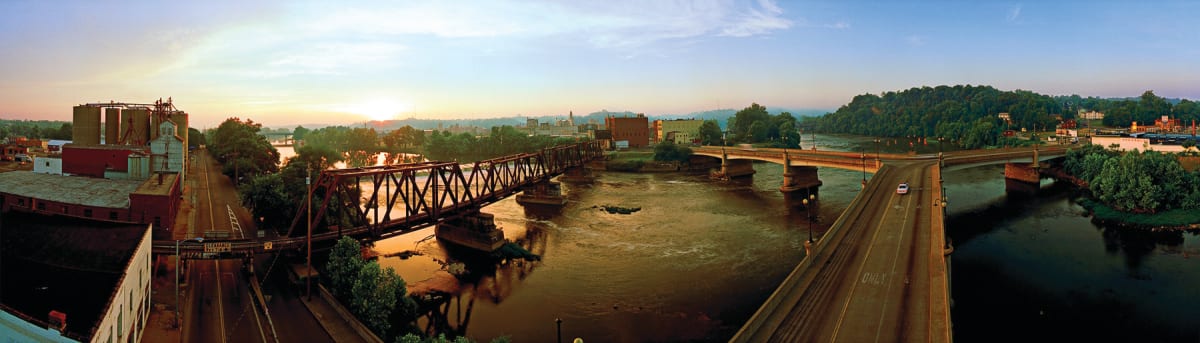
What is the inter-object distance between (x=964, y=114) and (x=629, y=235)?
7538 inches

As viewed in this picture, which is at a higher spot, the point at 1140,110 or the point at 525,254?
the point at 1140,110

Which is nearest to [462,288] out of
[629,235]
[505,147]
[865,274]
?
[629,235]

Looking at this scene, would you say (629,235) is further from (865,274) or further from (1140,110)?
(1140,110)

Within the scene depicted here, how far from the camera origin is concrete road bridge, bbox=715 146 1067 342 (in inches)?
825

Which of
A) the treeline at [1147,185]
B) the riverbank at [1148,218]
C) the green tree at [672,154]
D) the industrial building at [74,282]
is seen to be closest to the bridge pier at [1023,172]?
the treeline at [1147,185]

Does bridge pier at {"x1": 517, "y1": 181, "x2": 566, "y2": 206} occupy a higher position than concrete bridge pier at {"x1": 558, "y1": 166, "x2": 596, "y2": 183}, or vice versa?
concrete bridge pier at {"x1": 558, "y1": 166, "x2": 596, "y2": 183}

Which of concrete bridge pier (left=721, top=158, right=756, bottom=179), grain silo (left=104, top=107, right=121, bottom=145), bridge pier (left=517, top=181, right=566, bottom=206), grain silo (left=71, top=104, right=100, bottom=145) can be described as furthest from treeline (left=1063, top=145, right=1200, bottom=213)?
grain silo (left=104, top=107, right=121, bottom=145)

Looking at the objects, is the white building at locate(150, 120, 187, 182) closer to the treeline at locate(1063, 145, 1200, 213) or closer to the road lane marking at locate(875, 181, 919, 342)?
the road lane marking at locate(875, 181, 919, 342)

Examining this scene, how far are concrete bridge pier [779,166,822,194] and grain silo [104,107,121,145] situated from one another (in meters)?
81.2

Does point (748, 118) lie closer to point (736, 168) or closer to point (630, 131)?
point (630, 131)

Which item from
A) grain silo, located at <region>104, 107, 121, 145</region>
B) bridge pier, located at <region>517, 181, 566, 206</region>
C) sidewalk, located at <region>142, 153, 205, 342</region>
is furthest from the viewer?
bridge pier, located at <region>517, 181, 566, 206</region>

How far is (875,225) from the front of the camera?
121ft

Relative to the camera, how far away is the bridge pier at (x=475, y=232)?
45.3 m

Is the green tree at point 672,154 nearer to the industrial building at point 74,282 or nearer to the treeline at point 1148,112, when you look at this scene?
the industrial building at point 74,282
